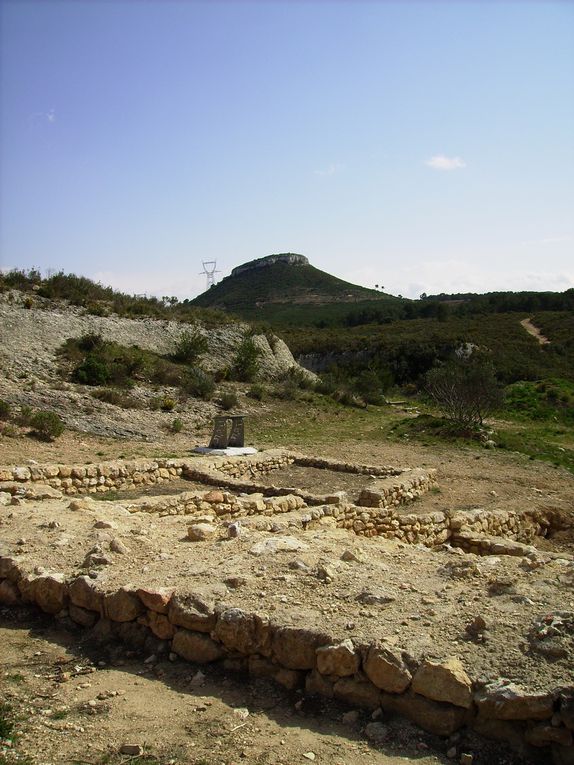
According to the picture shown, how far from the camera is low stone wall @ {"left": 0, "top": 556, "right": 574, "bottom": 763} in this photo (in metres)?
3.89

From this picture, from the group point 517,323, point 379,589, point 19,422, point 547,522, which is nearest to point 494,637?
point 379,589

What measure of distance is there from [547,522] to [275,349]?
22.2m

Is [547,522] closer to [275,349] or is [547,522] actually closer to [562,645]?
[562,645]

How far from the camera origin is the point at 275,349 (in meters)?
32.3

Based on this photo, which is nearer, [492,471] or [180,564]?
[180,564]

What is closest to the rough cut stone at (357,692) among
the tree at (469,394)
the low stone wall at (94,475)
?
the low stone wall at (94,475)

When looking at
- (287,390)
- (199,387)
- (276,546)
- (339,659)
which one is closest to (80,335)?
(199,387)

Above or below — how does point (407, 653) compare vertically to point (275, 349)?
below

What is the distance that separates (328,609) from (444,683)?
1.12 m

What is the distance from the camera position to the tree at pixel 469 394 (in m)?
19.6

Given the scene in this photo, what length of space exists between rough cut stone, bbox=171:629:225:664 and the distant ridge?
6743 centimetres

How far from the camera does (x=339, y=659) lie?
4.33m

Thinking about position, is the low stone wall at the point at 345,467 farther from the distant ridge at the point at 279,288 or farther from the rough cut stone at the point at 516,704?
the distant ridge at the point at 279,288

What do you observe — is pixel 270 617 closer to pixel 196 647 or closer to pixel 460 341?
pixel 196 647
